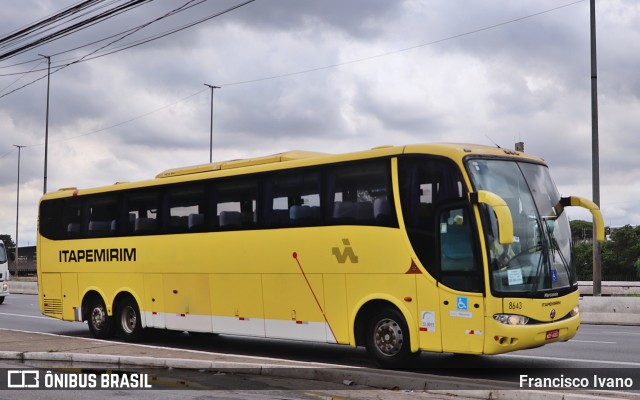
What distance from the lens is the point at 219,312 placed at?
15.2 metres

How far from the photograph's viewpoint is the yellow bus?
36.6ft

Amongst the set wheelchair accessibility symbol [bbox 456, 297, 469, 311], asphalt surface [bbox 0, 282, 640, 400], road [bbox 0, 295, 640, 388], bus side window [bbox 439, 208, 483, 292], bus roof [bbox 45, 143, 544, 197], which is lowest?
road [bbox 0, 295, 640, 388]

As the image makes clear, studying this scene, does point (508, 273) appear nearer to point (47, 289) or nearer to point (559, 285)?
point (559, 285)

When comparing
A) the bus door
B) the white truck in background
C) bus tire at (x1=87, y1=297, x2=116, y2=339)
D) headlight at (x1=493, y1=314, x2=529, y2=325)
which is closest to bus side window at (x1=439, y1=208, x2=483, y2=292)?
the bus door

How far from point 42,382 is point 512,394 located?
20.8 feet

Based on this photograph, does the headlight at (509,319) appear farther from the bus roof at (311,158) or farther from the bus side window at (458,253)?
the bus roof at (311,158)

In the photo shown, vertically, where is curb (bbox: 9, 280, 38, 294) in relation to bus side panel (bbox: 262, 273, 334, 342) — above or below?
below

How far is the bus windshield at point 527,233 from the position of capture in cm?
1106

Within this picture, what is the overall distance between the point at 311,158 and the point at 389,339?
345 centimetres

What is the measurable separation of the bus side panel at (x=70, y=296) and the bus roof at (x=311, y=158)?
199cm

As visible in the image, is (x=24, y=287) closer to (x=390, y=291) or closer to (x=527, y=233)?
(x=390, y=291)

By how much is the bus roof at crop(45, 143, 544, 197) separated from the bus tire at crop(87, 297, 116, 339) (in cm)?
255

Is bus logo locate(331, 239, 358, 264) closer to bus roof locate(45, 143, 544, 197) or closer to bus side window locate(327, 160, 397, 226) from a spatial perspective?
bus side window locate(327, 160, 397, 226)

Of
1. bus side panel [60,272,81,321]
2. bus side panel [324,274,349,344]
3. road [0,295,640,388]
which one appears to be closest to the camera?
road [0,295,640,388]
